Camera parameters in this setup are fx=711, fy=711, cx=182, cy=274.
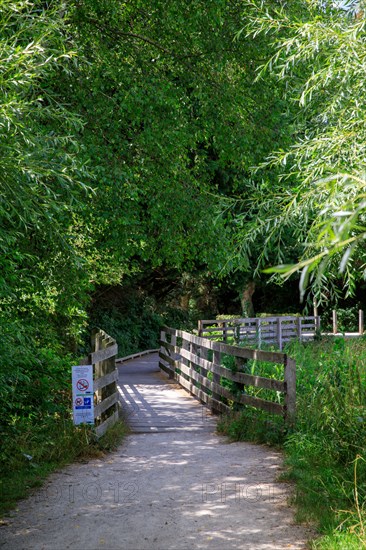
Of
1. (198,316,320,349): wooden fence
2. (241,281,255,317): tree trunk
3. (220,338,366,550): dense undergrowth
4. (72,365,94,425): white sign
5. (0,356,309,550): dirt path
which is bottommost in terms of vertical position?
(0,356,309,550): dirt path

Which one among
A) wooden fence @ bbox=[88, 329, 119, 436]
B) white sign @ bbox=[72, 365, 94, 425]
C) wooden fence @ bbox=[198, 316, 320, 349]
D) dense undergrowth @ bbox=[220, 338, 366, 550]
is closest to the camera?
dense undergrowth @ bbox=[220, 338, 366, 550]

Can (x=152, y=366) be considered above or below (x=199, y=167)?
below

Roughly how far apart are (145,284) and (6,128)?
26.2 m

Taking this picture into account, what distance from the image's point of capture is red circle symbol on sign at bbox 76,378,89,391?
8352 mm

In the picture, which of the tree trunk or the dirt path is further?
the tree trunk

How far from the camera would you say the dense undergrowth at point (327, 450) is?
5.20 meters

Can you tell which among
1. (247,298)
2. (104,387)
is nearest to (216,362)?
(104,387)

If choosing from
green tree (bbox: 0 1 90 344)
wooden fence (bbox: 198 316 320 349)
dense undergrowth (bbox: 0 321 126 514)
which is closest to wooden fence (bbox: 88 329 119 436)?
dense undergrowth (bbox: 0 321 126 514)

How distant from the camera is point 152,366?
21781mm

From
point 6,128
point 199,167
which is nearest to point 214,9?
point 199,167

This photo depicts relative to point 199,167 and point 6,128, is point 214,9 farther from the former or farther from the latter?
point 6,128

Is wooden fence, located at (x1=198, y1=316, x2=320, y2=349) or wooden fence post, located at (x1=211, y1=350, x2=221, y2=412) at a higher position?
wooden fence, located at (x1=198, y1=316, x2=320, y2=349)

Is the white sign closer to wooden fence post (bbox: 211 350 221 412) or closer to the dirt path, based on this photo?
the dirt path

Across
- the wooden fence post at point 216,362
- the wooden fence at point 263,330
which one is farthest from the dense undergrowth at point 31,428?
the wooden fence at point 263,330
